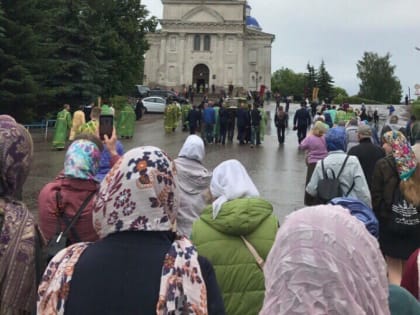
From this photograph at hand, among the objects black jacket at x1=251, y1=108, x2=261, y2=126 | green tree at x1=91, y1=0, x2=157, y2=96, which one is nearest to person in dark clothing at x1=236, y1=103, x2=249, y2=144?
black jacket at x1=251, y1=108, x2=261, y2=126

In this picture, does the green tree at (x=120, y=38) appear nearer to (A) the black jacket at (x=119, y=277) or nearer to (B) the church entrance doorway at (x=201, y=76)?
(A) the black jacket at (x=119, y=277)

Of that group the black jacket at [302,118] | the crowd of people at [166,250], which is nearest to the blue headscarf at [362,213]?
the crowd of people at [166,250]

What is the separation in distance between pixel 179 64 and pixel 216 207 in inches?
3107

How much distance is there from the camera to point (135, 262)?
254 centimetres

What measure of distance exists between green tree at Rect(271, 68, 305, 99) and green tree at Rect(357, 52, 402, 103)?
15731mm

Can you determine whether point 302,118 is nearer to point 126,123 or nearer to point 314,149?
point 126,123

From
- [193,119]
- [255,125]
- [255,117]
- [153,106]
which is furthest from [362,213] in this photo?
[153,106]

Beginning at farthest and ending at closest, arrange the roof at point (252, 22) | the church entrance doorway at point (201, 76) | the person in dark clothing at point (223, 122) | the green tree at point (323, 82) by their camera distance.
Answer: the roof at point (252, 22), the church entrance doorway at point (201, 76), the green tree at point (323, 82), the person in dark clothing at point (223, 122)

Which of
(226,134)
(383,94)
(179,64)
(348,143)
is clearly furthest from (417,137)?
(383,94)

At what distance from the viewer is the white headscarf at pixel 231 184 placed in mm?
4453

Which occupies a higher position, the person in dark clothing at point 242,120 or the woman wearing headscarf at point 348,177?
the person in dark clothing at point 242,120

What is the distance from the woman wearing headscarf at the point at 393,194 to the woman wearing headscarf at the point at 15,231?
387cm

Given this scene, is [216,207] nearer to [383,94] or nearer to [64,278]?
[64,278]

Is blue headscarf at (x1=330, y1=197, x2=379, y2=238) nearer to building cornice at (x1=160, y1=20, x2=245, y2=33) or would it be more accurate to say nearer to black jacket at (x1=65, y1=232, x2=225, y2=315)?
black jacket at (x1=65, y1=232, x2=225, y2=315)
